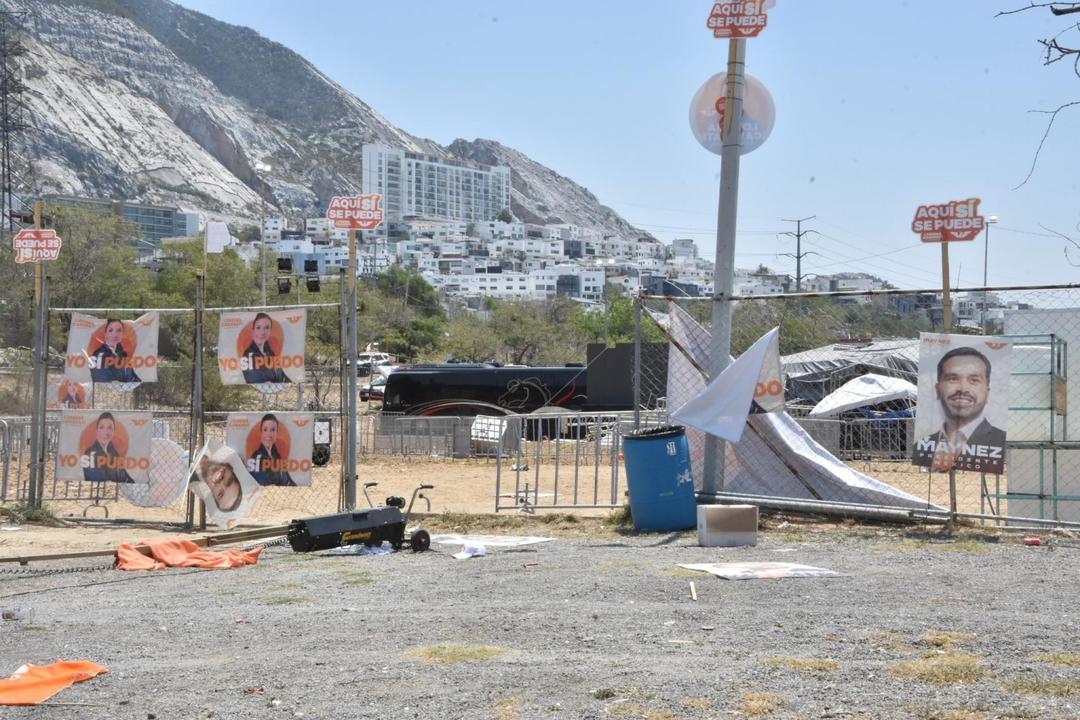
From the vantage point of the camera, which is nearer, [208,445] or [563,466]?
[208,445]

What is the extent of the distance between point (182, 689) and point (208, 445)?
707cm

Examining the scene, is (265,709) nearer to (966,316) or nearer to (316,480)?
(966,316)

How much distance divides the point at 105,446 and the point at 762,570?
8302 millimetres

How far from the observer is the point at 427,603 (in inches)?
316

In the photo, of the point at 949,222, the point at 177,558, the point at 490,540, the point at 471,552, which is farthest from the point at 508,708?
the point at 949,222

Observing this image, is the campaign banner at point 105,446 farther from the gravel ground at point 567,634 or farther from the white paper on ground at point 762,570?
the white paper on ground at point 762,570

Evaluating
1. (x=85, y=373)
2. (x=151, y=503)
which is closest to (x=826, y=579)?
(x=151, y=503)

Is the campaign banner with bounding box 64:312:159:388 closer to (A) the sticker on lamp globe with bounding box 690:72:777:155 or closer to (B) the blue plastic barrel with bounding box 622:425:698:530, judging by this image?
(B) the blue plastic barrel with bounding box 622:425:698:530

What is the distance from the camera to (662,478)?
37.8 feet

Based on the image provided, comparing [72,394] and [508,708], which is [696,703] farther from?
[72,394]

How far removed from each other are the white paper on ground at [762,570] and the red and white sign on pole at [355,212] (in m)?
5.34

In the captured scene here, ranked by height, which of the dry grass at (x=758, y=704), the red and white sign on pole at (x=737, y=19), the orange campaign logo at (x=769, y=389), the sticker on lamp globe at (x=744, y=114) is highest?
the red and white sign on pole at (x=737, y=19)

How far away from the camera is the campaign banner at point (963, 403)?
1029cm

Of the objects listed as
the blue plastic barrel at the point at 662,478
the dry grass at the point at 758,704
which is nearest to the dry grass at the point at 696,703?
the dry grass at the point at 758,704
